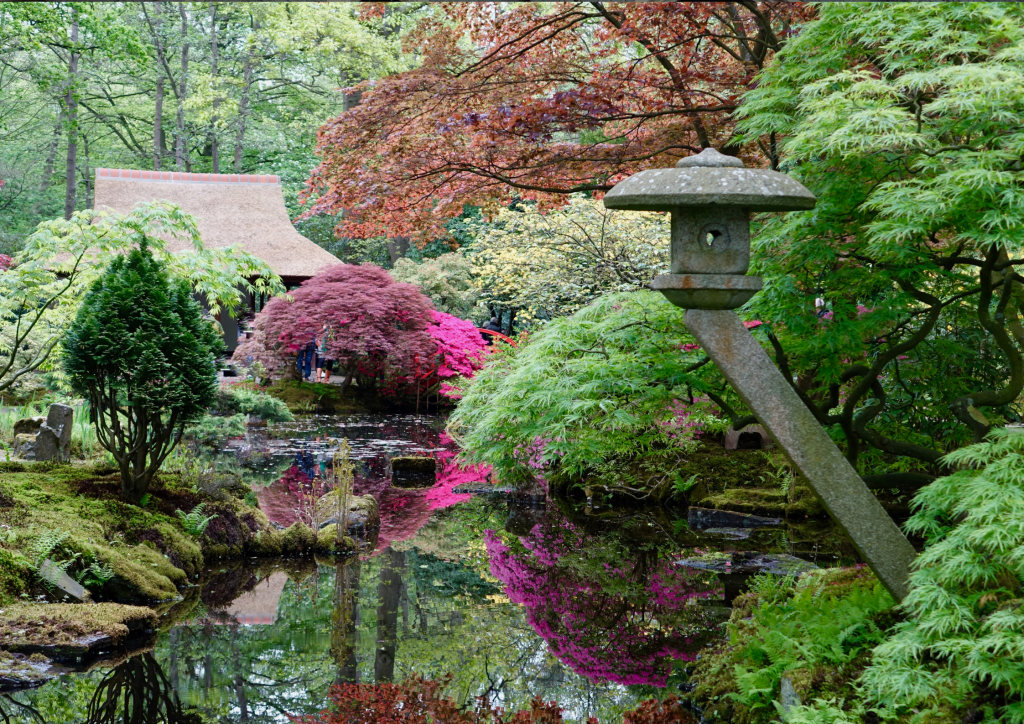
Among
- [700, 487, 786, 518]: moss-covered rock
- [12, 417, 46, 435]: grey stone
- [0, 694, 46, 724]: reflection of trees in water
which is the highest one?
[12, 417, 46, 435]: grey stone

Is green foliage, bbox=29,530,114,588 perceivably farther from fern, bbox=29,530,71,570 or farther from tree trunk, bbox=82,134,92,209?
tree trunk, bbox=82,134,92,209

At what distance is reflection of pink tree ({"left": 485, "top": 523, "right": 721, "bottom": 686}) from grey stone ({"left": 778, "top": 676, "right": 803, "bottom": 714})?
112 cm

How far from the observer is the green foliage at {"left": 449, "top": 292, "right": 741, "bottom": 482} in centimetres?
446

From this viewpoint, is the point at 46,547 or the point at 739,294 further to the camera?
the point at 46,547

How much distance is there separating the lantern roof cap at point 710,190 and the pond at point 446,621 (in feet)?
9.07

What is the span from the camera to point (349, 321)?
16.9 m

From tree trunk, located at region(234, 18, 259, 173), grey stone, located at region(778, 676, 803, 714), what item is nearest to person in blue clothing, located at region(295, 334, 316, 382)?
tree trunk, located at region(234, 18, 259, 173)

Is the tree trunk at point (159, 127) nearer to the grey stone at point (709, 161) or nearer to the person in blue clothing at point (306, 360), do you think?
the person in blue clothing at point (306, 360)

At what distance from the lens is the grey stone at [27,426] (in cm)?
1025

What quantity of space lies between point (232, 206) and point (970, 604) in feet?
64.8

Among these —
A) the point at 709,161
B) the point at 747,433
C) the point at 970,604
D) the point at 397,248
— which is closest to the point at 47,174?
the point at 397,248

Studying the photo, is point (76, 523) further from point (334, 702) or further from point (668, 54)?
point (668, 54)

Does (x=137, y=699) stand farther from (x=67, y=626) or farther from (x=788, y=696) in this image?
(x=788, y=696)

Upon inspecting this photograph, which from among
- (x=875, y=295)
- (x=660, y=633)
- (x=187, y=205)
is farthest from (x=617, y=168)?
(x=187, y=205)
